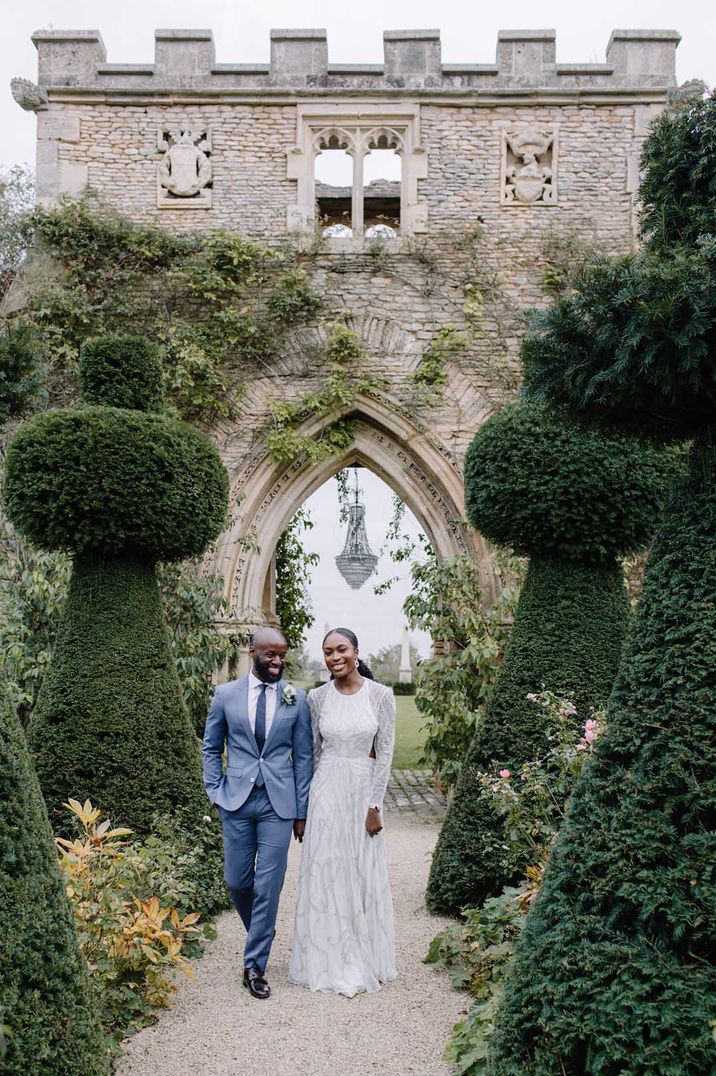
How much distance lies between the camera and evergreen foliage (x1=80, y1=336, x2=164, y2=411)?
6.08 meters

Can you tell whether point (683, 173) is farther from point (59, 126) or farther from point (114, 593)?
point (59, 126)

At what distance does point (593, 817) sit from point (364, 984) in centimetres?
206

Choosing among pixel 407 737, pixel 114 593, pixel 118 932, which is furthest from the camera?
pixel 407 737

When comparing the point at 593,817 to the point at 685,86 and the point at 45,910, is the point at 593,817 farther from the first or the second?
the point at 685,86

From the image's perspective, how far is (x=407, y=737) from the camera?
1802 cm

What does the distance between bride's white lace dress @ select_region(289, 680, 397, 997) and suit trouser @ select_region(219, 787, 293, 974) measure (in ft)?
0.45

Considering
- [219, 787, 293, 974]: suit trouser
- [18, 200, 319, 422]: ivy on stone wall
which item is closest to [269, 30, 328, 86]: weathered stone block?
[18, 200, 319, 422]: ivy on stone wall

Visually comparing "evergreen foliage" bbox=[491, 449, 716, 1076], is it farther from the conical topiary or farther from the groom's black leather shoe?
the conical topiary

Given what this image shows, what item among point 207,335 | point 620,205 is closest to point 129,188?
point 207,335

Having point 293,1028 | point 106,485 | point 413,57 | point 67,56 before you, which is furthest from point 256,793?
point 67,56

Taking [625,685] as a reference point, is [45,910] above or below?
below

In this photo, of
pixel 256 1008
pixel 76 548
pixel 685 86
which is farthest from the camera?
pixel 685 86

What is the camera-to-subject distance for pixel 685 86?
31.9ft

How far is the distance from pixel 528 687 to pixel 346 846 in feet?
5.27
